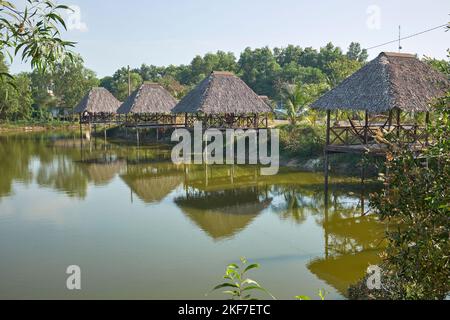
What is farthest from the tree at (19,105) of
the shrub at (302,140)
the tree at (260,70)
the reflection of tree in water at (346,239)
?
the reflection of tree in water at (346,239)

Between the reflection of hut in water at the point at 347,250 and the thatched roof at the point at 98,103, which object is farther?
the thatched roof at the point at 98,103

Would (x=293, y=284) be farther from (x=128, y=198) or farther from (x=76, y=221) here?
(x=128, y=198)

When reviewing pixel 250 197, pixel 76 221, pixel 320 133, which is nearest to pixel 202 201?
pixel 250 197

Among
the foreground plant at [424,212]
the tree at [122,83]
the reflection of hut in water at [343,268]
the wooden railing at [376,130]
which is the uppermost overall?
the tree at [122,83]

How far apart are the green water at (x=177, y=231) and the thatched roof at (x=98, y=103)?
14434 mm

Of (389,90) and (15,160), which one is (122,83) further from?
(389,90)

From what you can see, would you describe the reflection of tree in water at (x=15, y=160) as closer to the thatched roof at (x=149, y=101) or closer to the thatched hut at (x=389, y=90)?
the thatched roof at (x=149, y=101)

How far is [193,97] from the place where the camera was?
62.8ft

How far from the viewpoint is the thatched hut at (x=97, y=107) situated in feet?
96.3

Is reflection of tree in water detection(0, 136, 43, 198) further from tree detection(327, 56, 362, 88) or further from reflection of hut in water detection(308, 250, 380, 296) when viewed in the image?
tree detection(327, 56, 362, 88)

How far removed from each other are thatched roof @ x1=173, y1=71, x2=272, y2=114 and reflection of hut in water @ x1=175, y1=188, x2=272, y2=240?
626 cm

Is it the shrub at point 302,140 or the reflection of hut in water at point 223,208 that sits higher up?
the shrub at point 302,140

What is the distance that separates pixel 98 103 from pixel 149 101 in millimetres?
6641

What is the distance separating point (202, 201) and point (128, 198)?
2.00 meters
